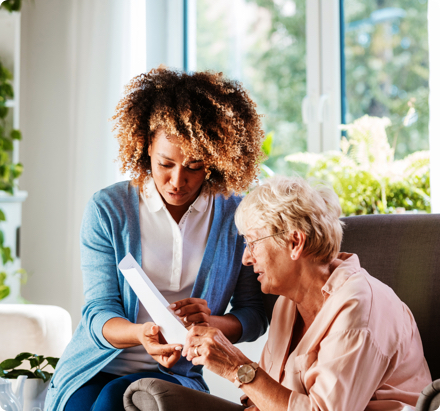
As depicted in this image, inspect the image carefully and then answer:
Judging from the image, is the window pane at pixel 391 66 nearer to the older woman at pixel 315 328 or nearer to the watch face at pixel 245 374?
the older woman at pixel 315 328

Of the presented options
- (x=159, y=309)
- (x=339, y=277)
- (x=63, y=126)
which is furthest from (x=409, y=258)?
(x=63, y=126)

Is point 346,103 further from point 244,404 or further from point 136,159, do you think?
point 244,404

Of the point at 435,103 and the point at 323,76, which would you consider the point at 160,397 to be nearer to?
the point at 435,103

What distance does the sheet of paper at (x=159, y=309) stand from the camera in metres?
1.15

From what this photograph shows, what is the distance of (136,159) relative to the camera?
1.44 m

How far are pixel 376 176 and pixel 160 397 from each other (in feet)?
5.41

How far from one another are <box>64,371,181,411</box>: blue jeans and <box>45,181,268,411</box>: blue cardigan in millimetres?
22

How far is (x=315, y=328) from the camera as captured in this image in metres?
1.16

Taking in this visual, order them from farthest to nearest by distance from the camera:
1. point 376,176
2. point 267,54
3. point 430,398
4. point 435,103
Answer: point 267,54
point 376,176
point 435,103
point 430,398

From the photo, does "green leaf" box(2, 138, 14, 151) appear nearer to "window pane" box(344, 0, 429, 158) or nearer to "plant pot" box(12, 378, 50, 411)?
"plant pot" box(12, 378, 50, 411)

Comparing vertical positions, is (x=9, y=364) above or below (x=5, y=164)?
below

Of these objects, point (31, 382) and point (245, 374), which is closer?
point (245, 374)

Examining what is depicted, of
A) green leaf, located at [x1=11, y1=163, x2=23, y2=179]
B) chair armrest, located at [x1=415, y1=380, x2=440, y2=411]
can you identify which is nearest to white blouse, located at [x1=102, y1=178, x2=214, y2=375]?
chair armrest, located at [x1=415, y1=380, x2=440, y2=411]

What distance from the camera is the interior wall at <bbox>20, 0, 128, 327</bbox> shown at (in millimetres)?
2701
